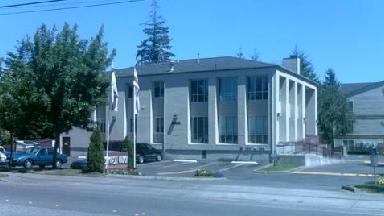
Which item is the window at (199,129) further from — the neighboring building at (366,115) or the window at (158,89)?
the neighboring building at (366,115)

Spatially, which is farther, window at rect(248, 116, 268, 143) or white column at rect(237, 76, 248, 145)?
white column at rect(237, 76, 248, 145)

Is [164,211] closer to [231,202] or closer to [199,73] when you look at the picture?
[231,202]

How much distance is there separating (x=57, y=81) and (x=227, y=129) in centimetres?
1915

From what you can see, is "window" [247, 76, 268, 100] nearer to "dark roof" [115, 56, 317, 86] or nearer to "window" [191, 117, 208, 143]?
"dark roof" [115, 56, 317, 86]

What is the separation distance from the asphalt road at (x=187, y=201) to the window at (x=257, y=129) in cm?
2261

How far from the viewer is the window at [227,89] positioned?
4934 cm

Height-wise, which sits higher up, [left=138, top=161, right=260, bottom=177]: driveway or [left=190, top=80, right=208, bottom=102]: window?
[left=190, top=80, right=208, bottom=102]: window

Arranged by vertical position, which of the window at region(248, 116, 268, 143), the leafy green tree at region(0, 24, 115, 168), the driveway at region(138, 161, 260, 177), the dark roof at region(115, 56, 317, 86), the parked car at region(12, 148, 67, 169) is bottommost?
the driveway at region(138, 161, 260, 177)

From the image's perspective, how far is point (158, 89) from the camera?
53.7m

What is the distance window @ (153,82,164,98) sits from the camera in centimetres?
5338

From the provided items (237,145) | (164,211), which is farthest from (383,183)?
(237,145)

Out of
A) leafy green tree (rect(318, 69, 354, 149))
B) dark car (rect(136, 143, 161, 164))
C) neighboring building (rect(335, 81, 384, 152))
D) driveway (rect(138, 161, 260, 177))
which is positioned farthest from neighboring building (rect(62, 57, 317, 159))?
neighboring building (rect(335, 81, 384, 152))

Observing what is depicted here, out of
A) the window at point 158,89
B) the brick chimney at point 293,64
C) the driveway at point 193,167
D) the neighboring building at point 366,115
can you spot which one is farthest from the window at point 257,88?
the neighboring building at point 366,115

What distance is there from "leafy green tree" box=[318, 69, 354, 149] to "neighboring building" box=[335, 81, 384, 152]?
301cm
